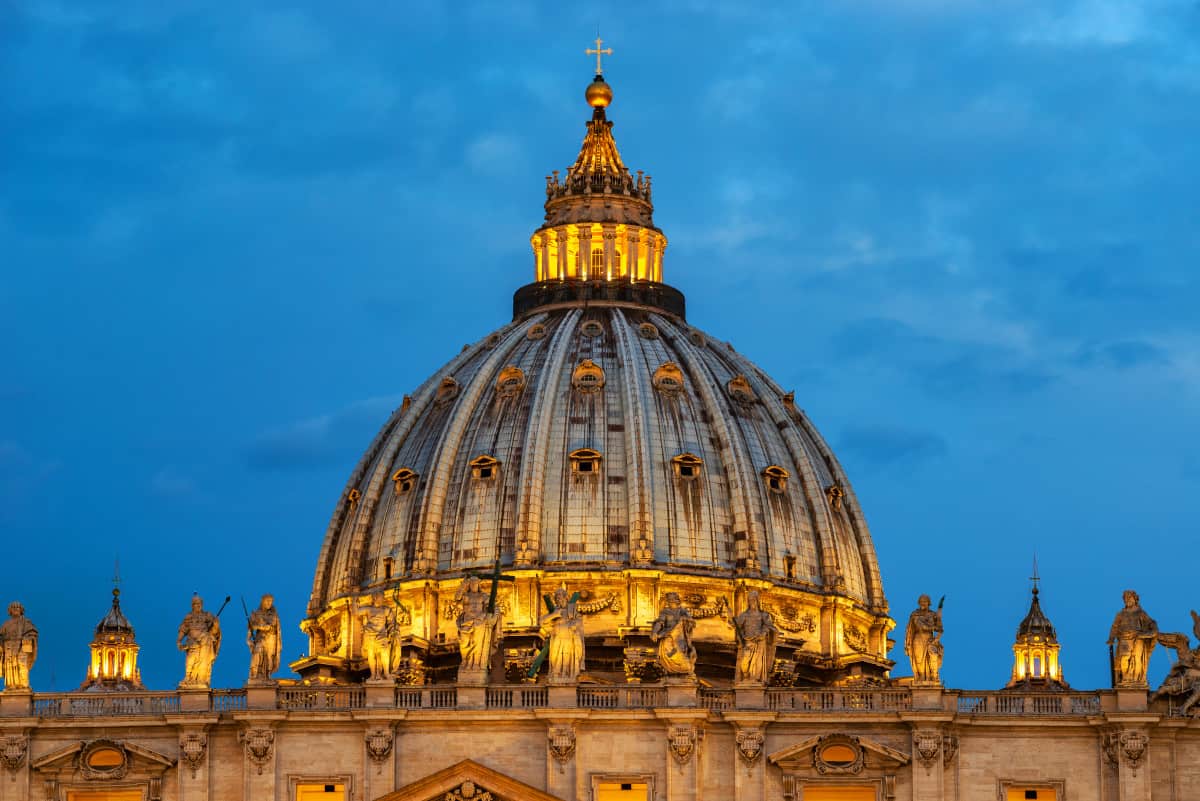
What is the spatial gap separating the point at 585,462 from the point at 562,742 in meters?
43.3

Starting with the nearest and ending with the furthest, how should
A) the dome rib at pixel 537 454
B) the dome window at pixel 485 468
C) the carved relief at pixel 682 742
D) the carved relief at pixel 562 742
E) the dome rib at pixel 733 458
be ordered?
the carved relief at pixel 682 742 → the carved relief at pixel 562 742 → the dome rib at pixel 537 454 → the dome rib at pixel 733 458 → the dome window at pixel 485 468

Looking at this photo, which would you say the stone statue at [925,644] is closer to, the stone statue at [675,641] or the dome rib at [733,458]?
the stone statue at [675,641]

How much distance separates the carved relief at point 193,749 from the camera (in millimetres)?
121188

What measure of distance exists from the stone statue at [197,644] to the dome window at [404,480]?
4324 centimetres

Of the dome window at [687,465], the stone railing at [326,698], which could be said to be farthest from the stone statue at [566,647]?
the dome window at [687,465]

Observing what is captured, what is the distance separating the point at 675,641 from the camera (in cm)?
12269

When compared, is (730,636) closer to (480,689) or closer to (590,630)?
(590,630)

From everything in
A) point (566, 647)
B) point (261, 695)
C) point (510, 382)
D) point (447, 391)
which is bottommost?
point (261, 695)

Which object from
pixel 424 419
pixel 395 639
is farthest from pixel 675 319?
pixel 395 639

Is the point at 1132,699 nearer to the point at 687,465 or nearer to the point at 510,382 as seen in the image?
the point at 687,465

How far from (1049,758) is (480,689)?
1843cm

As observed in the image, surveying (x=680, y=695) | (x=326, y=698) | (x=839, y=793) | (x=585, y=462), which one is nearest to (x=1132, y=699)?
(x=839, y=793)

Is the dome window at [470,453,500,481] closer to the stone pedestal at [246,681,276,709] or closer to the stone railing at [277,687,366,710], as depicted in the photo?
the stone railing at [277,687,366,710]

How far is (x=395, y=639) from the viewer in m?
124
